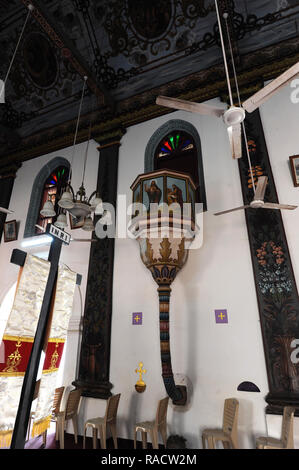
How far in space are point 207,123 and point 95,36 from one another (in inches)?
142

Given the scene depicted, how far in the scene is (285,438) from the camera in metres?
3.41

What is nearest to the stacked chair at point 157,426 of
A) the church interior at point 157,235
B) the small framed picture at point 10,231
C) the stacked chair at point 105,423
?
the church interior at point 157,235

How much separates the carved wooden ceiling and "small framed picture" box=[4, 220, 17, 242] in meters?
2.33

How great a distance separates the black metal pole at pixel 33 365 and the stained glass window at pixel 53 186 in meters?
5.35

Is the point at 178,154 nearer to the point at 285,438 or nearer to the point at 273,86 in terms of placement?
the point at 273,86

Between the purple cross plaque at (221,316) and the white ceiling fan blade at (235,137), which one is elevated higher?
the white ceiling fan blade at (235,137)

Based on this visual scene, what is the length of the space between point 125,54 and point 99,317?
6.28m

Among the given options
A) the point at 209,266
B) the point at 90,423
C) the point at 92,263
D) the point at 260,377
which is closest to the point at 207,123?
the point at 209,266

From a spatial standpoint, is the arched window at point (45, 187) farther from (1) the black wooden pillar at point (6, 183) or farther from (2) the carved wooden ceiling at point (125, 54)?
(1) the black wooden pillar at point (6, 183)

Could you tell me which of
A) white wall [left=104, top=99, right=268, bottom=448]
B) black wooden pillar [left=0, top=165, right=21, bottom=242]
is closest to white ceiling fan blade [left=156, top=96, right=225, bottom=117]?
white wall [left=104, top=99, right=268, bottom=448]

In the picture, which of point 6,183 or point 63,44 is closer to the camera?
Result: point 63,44

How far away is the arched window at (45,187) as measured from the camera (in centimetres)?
760

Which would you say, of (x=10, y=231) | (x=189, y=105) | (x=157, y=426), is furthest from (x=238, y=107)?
(x=10, y=231)

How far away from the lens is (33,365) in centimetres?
215
